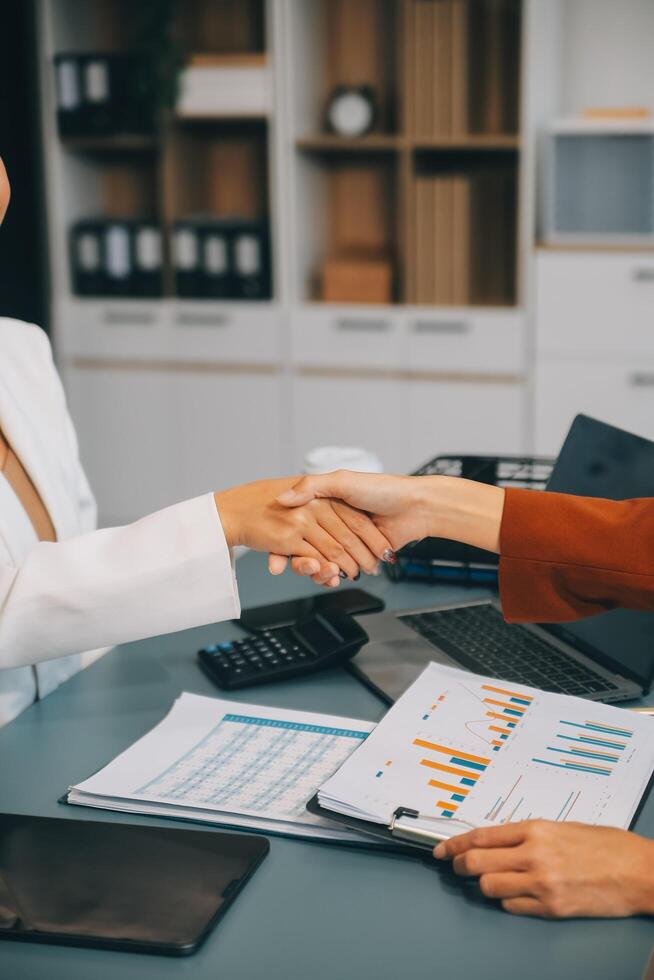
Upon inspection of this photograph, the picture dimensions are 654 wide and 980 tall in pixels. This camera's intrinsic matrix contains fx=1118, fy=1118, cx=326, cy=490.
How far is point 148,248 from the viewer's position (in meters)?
3.89

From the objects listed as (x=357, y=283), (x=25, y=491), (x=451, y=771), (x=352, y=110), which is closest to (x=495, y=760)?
(x=451, y=771)

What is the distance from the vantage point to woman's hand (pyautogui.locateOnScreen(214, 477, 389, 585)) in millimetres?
1378

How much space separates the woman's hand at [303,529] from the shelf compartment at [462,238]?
2279 mm

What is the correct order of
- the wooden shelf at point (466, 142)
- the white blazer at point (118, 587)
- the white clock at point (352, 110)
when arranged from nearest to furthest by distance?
the white blazer at point (118, 587) < the wooden shelf at point (466, 142) < the white clock at point (352, 110)

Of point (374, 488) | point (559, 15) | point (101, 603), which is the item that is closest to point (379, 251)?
point (559, 15)

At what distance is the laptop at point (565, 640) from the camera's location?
1.33m

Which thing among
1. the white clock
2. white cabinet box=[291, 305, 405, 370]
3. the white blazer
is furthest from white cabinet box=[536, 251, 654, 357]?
the white blazer

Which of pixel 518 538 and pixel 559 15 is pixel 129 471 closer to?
pixel 559 15

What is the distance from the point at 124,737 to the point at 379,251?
3081 millimetres

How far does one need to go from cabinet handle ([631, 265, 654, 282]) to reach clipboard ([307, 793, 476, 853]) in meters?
2.72

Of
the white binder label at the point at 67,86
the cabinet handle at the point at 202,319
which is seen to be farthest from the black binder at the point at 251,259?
the white binder label at the point at 67,86

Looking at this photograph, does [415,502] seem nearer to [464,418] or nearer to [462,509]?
[462,509]

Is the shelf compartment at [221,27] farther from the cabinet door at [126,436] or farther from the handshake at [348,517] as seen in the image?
the handshake at [348,517]

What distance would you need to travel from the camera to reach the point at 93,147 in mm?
4027
